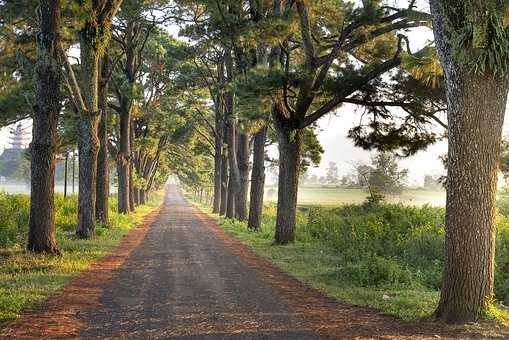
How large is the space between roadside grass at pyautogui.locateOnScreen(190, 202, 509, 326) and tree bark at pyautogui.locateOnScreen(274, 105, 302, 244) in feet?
2.32

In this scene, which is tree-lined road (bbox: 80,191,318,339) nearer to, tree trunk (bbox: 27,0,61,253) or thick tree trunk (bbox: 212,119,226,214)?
tree trunk (bbox: 27,0,61,253)

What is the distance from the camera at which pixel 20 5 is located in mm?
17219

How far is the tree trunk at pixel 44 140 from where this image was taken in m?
12.9

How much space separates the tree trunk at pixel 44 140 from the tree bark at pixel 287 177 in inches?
300

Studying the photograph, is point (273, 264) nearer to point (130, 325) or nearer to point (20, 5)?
point (130, 325)

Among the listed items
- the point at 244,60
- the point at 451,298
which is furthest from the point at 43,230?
the point at 244,60

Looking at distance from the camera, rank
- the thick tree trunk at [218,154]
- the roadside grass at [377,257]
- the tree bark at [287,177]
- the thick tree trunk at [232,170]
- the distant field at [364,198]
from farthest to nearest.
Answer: the thick tree trunk at [218,154], the thick tree trunk at [232,170], the distant field at [364,198], the tree bark at [287,177], the roadside grass at [377,257]

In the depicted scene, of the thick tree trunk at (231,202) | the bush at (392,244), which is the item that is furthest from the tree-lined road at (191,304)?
the thick tree trunk at (231,202)

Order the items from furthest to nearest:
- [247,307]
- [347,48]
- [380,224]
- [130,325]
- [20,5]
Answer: [380,224]
[20,5]
[347,48]
[247,307]
[130,325]

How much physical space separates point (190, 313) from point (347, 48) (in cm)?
1091

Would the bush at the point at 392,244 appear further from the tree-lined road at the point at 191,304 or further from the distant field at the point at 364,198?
the distant field at the point at 364,198

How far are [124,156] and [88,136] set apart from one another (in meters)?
13.2

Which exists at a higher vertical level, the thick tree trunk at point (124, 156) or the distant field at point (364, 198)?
the thick tree trunk at point (124, 156)

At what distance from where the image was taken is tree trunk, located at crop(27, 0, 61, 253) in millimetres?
12859
